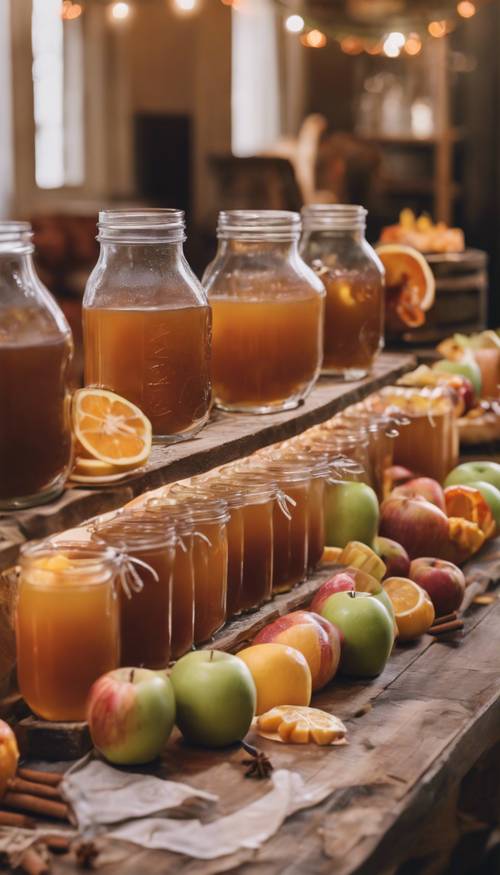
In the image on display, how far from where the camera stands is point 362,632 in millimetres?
Result: 1915

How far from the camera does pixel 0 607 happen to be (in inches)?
67.3

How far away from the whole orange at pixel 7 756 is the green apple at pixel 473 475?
4.88 feet

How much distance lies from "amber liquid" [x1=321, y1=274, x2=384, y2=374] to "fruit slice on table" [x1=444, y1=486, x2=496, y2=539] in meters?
0.35

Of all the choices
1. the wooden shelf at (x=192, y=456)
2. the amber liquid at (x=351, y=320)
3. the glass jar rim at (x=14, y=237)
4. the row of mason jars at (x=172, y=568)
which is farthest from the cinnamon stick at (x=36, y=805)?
the amber liquid at (x=351, y=320)

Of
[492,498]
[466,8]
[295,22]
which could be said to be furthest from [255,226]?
[466,8]

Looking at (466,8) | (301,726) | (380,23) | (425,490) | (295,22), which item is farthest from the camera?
(466,8)

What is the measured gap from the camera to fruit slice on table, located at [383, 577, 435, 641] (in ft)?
6.87

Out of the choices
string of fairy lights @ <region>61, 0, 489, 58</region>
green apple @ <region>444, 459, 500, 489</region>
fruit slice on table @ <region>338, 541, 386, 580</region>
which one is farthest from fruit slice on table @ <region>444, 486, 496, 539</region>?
string of fairy lights @ <region>61, 0, 489, 58</region>

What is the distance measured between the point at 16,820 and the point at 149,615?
38 cm

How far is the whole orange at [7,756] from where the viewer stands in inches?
59.3

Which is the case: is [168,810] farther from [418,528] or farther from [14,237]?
[418,528]

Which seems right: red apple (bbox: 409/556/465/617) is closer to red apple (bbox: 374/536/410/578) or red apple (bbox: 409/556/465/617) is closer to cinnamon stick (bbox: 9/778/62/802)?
red apple (bbox: 374/536/410/578)

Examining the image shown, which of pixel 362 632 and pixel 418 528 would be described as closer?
pixel 362 632

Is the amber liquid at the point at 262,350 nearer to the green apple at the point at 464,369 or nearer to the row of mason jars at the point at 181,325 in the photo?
the row of mason jars at the point at 181,325
